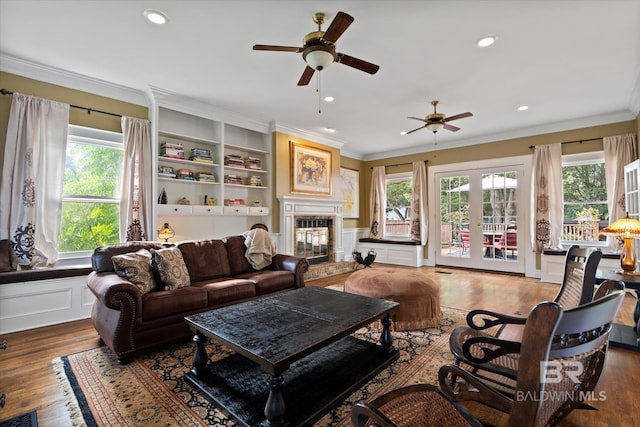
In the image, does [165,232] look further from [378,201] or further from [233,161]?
[378,201]

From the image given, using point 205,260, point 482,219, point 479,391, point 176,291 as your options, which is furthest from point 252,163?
point 482,219

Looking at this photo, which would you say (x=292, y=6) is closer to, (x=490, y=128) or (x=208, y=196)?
(x=208, y=196)

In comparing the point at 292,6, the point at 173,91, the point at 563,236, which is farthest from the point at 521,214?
the point at 173,91

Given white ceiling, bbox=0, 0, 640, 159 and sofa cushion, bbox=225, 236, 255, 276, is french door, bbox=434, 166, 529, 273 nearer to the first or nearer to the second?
white ceiling, bbox=0, 0, 640, 159

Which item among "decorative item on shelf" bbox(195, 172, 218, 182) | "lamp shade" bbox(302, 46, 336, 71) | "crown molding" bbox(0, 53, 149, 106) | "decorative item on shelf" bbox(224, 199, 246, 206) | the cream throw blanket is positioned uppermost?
"crown molding" bbox(0, 53, 149, 106)

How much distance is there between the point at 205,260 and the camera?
3449 mm

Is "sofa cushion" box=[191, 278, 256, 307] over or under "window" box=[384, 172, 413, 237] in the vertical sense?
under

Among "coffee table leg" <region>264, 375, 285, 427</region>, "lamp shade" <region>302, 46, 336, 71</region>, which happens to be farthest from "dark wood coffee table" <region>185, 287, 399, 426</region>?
"lamp shade" <region>302, 46, 336, 71</region>

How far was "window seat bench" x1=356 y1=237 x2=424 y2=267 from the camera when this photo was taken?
665cm

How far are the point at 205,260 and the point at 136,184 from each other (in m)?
1.48

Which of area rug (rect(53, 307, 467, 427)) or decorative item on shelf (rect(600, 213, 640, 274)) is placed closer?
area rug (rect(53, 307, 467, 427))

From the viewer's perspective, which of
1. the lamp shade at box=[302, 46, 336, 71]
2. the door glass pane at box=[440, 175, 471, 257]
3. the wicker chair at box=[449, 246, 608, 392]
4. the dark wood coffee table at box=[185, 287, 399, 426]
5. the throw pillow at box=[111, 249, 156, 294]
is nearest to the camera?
the wicker chair at box=[449, 246, 608, 392]

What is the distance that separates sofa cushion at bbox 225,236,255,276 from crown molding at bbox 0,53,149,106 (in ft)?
7.53

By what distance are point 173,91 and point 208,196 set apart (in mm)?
1592
